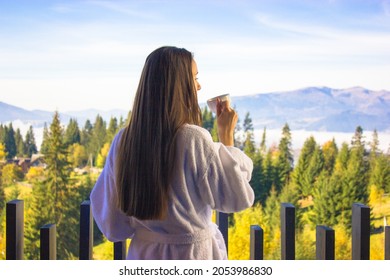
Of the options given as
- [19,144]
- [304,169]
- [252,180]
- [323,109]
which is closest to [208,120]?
[323,109]

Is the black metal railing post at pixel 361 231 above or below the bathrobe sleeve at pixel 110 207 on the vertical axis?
below

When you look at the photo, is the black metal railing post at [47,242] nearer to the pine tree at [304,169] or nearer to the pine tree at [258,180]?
the pine tree at [304,169]

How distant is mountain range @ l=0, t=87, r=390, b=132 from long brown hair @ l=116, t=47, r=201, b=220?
11.9 ft

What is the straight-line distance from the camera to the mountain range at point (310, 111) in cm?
491

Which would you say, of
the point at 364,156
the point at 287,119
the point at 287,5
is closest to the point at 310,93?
the point at 287,119

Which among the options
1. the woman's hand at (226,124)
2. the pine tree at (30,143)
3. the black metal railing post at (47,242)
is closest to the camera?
the woman's hand at (226,124)

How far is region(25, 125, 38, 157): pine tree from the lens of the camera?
5227 mm

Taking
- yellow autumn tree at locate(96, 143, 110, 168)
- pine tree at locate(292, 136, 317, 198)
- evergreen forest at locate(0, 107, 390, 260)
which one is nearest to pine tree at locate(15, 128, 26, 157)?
evergreen forest at locate(0, 107, 390, 260)

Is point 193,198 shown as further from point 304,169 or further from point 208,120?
point 304,169

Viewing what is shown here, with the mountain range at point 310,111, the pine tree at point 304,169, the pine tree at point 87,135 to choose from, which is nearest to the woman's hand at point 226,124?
the mountain range at point 310,111

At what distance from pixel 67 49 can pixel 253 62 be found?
1.62 m

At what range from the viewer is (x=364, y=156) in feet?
20.2

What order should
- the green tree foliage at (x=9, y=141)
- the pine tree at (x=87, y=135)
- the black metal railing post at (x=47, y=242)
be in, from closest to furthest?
the black metal railing post at (x=47, y=242)
the green tree foliage at (x=9, y=141)
the pine tree at (x=87, y=135)

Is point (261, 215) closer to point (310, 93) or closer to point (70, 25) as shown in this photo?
point (310, 93)
